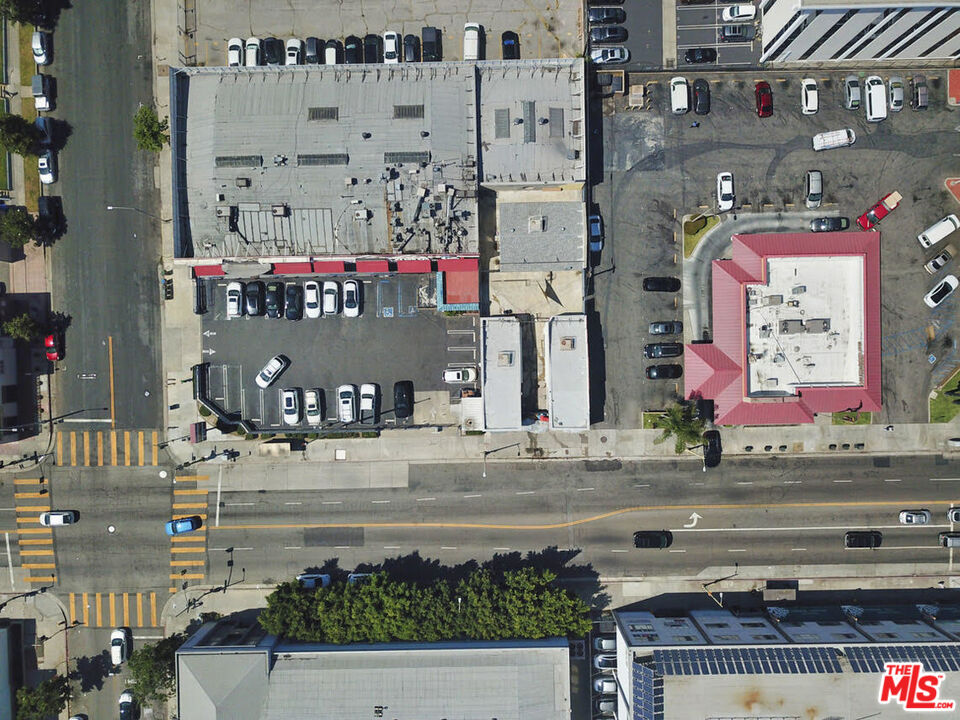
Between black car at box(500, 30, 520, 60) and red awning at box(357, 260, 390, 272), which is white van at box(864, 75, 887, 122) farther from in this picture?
red awning at box(357, 260, 390, 272)

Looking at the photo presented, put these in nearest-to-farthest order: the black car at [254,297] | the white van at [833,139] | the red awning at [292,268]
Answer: the red awning at [292,268] → the white van at [833,139] → the black car at [254,297]

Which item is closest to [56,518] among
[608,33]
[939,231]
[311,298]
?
[311,298]

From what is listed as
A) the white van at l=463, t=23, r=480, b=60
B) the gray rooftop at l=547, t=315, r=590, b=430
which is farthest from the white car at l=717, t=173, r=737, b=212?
the white van at l=463, t=23, r=480, b=60

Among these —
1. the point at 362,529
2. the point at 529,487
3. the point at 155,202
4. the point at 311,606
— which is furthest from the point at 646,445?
the point at 155,202

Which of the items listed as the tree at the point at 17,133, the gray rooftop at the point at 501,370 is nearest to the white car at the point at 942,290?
the gray rooftop at the point at 501,370

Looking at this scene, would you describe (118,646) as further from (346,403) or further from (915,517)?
(915,517)

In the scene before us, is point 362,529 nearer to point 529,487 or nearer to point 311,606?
point 311,606

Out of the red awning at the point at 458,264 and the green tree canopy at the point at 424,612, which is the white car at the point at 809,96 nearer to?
the red awning at the point at 458,264
